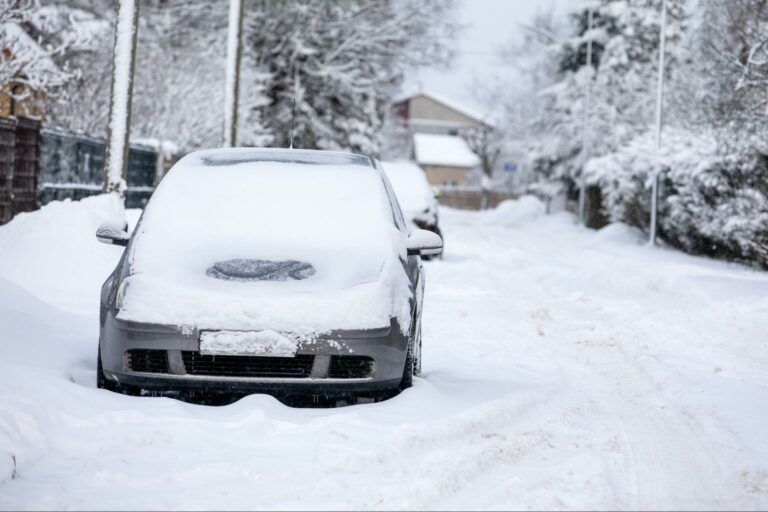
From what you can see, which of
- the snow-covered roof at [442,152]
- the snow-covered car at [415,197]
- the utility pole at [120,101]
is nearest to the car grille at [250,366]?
the utility pole at [120,101]

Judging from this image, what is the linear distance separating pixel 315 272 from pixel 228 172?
1.31m

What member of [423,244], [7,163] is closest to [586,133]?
[7,163]

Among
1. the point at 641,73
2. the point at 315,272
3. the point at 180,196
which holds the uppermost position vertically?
the point at 641,73

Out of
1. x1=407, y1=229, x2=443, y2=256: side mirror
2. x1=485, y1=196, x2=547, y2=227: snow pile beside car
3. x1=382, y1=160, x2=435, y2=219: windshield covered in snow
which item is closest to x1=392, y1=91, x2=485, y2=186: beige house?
x1=485, y1=196, x2=547, y2=227: snow pile beside car

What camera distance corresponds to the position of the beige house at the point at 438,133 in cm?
10275

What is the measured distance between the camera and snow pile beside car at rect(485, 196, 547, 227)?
46081 mm

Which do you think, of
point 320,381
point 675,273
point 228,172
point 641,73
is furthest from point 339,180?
point 641,73

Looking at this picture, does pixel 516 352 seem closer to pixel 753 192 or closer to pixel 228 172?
pixel 228 172

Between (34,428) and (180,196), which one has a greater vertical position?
(180,196)

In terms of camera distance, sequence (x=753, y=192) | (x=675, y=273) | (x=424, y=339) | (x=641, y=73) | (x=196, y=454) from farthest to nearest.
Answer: (x=641, y=73) → (x=753, y=192) → (x=675, y=273) → (x=424, y=339) → (x=196, y=454)

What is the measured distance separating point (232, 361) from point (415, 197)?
41.0 ft

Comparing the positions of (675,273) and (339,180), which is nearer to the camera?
(339,180)

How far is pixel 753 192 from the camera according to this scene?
58.9 feet

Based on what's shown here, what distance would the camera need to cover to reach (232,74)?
67.0 feet
